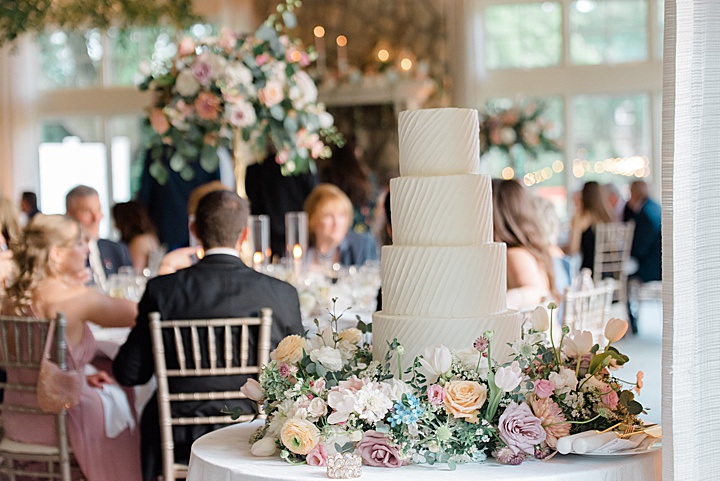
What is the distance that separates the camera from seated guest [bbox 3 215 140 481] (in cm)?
345

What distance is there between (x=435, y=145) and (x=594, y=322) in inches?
93.2

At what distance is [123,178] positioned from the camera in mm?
12133

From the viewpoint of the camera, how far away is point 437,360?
191cm

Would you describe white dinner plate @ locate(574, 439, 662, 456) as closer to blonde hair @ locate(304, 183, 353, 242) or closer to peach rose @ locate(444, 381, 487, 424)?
peach rose @ locate(444, 381, 487, 424)

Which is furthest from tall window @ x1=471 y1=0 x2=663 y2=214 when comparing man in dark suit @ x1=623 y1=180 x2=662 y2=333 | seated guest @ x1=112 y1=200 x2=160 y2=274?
seated guest @ x1=112 y1=200 x2=160 y2=274

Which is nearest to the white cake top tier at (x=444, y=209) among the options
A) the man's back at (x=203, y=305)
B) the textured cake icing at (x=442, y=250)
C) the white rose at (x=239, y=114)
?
the textured cake icing at (x=442, y=250)

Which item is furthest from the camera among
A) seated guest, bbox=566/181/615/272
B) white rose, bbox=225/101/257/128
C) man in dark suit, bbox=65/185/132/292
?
seated guest, bbox=566/181/615/272

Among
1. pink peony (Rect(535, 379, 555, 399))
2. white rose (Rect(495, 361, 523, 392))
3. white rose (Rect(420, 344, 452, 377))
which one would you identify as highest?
white rose (Rect(420, 344, 452, 377))

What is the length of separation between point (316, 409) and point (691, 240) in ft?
2.44

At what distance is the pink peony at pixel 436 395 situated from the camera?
6.15 feet

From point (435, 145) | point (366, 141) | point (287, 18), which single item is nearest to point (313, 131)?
point (287, 18)

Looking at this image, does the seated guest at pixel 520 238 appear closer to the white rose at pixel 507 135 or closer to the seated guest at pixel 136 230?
the seated guest at pixel 136 230

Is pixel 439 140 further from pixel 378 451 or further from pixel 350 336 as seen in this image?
pixel 378 451

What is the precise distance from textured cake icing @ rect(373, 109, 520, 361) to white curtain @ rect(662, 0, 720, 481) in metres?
0.41
